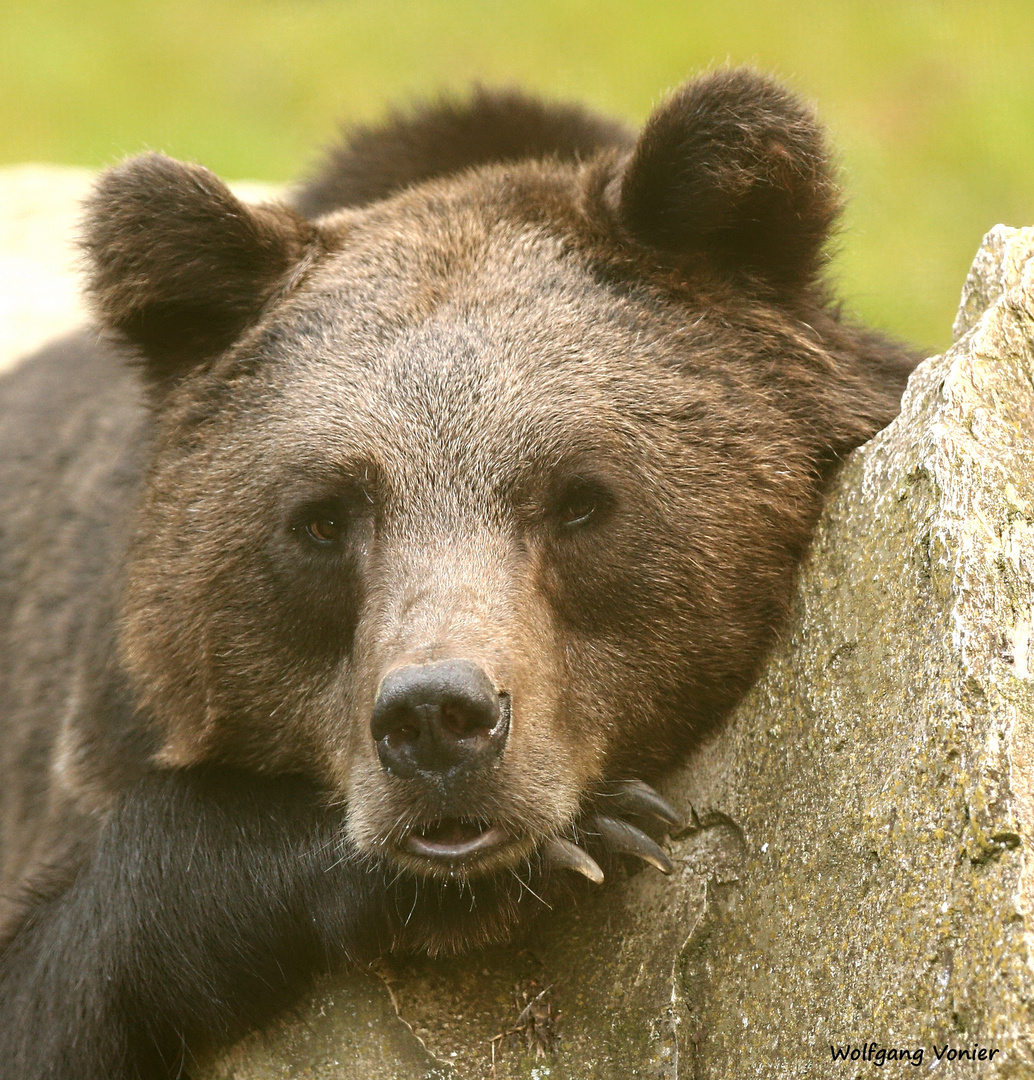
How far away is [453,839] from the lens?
3.99 metres

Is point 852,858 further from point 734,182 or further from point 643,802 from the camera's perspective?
point 734,182

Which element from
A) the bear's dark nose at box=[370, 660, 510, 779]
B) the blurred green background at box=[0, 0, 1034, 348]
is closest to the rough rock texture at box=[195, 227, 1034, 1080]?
the bear's dark nose at box=[370, 660, 510, 779]

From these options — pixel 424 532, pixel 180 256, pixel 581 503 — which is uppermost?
pixel 180 256

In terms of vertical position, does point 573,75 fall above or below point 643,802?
above

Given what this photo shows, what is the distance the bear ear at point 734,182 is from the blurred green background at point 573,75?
758 centimetres

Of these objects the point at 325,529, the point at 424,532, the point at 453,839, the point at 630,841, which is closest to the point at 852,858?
the point at 630,841

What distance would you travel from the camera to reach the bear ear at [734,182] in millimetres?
4418

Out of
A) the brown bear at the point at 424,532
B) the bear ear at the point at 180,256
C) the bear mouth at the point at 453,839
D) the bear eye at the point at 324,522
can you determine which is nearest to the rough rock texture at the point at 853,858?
the brown bear at the point at 424,532

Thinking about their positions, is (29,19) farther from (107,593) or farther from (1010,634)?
(1010,634)

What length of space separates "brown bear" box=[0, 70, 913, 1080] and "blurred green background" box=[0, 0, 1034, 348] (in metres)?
7.76

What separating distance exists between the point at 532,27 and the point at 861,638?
1519 cm

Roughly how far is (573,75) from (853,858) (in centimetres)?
1404

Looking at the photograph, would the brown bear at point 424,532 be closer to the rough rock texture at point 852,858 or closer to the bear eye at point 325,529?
the bear eye at point 325,529

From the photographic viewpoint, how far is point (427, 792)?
3.84 metres
